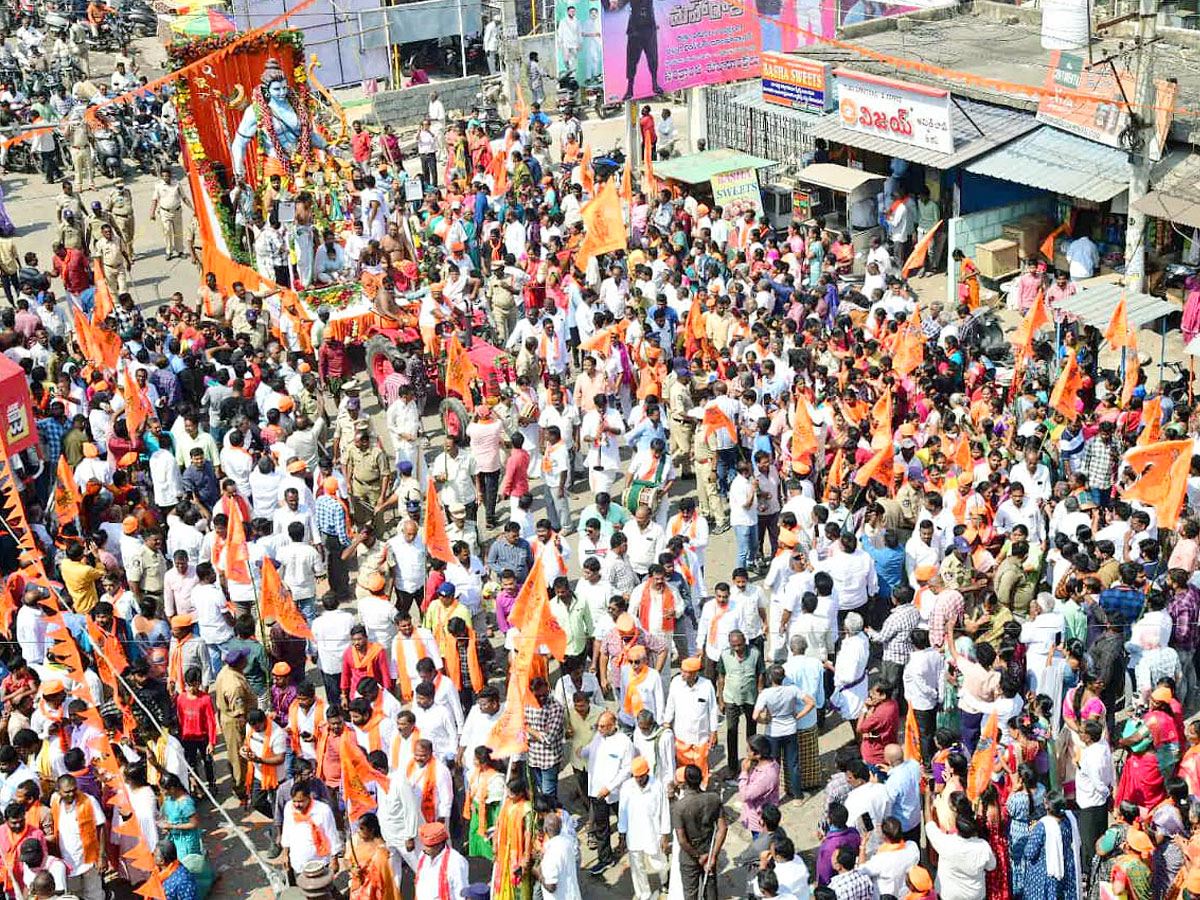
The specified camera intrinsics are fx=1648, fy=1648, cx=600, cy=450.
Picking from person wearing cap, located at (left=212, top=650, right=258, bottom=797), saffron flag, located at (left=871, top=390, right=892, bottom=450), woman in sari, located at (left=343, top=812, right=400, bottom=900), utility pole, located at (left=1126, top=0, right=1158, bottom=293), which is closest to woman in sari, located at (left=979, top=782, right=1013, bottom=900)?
woman in sari, located at (left=343, top=812, right=400, bottom=900)

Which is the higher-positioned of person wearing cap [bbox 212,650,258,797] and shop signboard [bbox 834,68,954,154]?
shop signboard [bbox 834,68,954,154]

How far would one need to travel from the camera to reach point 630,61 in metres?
24.1

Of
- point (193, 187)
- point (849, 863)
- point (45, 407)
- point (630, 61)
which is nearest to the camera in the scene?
point (849, 863)

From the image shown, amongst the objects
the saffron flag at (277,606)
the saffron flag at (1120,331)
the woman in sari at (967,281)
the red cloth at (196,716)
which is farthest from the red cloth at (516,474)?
the woman in sari at (967,281)

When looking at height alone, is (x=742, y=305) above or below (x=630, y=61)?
below

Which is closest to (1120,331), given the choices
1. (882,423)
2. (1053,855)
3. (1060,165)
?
(882,423)

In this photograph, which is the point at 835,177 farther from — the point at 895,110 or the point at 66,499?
the point at 66,499

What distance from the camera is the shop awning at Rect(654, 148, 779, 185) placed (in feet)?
75.2

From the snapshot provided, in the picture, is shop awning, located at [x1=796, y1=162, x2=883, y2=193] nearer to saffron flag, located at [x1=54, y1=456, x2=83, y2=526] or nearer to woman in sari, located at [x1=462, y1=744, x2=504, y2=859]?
saffron flag, located at [x1=54, y1=456, x2=83, y2=526]

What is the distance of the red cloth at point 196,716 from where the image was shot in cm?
1108

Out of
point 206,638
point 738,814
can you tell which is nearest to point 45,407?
point 206,638

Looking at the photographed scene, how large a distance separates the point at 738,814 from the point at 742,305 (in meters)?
7.62

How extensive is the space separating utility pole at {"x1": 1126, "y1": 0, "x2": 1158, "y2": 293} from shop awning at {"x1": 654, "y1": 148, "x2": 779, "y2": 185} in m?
5.76

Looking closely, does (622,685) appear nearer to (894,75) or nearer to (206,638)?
(206,638)
